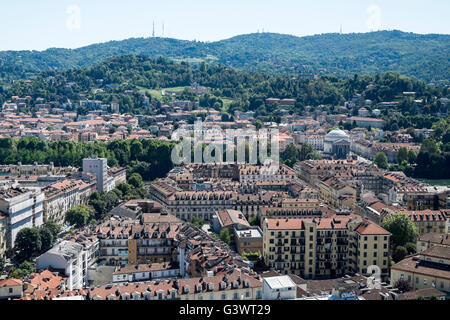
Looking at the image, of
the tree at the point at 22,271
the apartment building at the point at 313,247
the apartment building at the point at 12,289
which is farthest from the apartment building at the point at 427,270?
the tree at the point at 22,271

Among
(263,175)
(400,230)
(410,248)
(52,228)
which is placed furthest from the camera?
(263,175)

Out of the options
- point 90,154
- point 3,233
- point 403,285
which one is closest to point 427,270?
point 403,285

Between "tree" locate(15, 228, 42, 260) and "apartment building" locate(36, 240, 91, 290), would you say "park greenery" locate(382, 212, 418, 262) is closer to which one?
"apartment building" locate(36, 240, 91, 290)

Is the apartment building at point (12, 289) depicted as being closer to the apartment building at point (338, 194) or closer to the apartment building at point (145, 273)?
the apartment building at point (145, 273)

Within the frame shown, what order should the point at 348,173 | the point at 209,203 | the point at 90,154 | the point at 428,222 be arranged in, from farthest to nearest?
1. the point at 90,154
2. the point at 348,173
3. the point at 209,203
4. the point at 428,222

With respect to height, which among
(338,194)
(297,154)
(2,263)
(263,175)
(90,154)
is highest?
(90,154)

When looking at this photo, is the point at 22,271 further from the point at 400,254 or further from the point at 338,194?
the point at 338,194

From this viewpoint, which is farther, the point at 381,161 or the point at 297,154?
the point at 297,154
